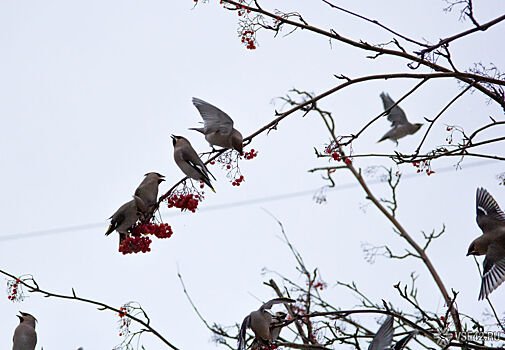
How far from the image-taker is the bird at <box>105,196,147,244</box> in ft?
9.24

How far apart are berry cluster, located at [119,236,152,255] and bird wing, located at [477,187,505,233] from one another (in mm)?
1698

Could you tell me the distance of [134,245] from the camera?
2.78 metres

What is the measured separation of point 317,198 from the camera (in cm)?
415

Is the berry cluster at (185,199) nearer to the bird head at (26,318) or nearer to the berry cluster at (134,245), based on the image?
the berry cluster at (134,245)

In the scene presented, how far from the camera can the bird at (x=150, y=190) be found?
2899 millimetres

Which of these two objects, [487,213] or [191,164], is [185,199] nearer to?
[191,164]

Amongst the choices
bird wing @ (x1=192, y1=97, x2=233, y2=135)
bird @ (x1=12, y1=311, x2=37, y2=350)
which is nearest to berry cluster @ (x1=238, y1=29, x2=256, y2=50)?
bird wing @ (x1=192, y1=97, x2=233, y2=135)

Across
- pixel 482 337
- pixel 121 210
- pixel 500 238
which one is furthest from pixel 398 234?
pixel 121 210

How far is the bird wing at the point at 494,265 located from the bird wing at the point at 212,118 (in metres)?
1.41

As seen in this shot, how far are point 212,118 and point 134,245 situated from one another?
0.69 meters

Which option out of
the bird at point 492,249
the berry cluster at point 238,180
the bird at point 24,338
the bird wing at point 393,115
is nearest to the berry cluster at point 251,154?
the berry cluster at point 238,180

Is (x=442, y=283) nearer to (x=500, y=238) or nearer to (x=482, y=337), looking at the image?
(x=500, y=238)

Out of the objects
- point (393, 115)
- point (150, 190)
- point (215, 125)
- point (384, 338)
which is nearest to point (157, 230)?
point (150, 190)

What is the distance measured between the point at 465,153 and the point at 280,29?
0.91 metres
